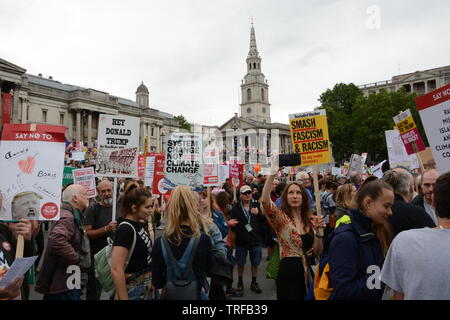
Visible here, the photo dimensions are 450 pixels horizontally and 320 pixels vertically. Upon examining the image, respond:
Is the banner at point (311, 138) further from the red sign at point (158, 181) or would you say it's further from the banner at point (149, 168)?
the banner at point (149, 168)

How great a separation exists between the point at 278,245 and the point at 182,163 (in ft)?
11.4

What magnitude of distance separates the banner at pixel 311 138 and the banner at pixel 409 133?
203 centimetres

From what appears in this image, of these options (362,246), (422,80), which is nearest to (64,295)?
(362,246)

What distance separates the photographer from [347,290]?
218 cm

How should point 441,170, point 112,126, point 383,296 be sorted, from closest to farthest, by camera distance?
point 383,296 → point 441,170 → point 112,126

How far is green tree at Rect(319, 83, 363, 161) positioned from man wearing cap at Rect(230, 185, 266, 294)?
44.1m

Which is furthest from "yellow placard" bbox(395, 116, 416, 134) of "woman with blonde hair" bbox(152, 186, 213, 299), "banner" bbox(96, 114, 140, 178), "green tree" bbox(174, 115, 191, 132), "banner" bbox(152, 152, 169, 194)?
"green tree" bbox(174, 115, 191, 132)

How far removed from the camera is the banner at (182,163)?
6.99m

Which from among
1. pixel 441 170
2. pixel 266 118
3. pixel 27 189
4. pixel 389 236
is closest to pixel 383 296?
pixel 389 236

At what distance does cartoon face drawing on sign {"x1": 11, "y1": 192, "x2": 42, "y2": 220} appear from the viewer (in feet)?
10.4

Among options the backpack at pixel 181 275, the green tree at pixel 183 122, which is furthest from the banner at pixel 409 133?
the green tree at pixel 183 122
